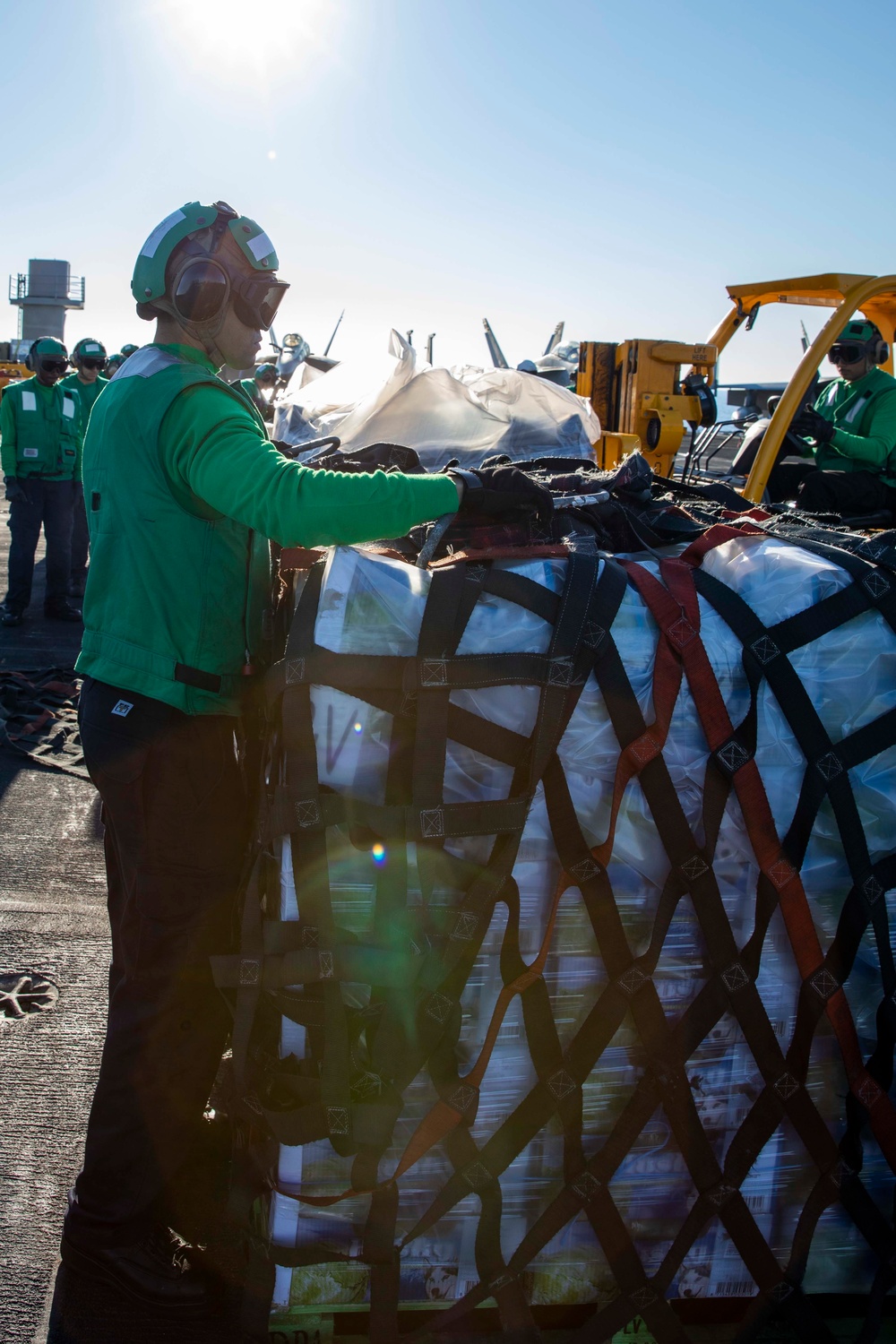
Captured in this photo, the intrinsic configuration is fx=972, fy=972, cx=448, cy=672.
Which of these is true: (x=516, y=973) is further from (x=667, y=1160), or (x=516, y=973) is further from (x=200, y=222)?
(x=200, y=222)

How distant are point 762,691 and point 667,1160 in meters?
1.02

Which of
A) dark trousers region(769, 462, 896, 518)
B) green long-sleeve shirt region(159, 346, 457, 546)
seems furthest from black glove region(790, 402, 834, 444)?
green long-sleeve shirt region(159, 346, 457, 546)

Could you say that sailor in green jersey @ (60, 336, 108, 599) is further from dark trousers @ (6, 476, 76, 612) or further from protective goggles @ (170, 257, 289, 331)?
protective goggles @ (170, 257, 289, 331)

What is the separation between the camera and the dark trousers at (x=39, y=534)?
8.52m

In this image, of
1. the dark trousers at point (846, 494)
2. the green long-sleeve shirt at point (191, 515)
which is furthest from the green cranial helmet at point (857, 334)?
the green long-sleeve shirt at point (191, 515)

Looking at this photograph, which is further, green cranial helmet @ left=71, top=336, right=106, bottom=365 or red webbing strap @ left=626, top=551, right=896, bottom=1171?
green cranial helmet @ left=71, top=336, right=106, bottom=365

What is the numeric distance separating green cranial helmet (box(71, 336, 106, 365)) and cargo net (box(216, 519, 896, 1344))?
879 centimetres

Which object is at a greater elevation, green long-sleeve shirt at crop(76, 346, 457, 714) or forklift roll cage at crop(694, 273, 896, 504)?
forklift roll cage at crop(694, 273, 896, 504)

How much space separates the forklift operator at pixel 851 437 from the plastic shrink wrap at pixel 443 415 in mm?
1826

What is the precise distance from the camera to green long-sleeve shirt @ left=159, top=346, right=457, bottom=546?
1843 millimetres

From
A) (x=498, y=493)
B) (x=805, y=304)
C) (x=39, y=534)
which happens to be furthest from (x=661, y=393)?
(x=498, y=493)

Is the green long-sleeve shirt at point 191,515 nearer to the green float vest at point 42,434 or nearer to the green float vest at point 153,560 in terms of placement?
the green float vest at point 153,560

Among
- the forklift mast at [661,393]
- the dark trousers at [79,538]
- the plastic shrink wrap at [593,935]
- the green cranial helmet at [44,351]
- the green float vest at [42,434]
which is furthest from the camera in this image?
the dark trousers at [79,538]

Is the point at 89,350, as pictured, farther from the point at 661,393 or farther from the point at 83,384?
the point at 661,393
